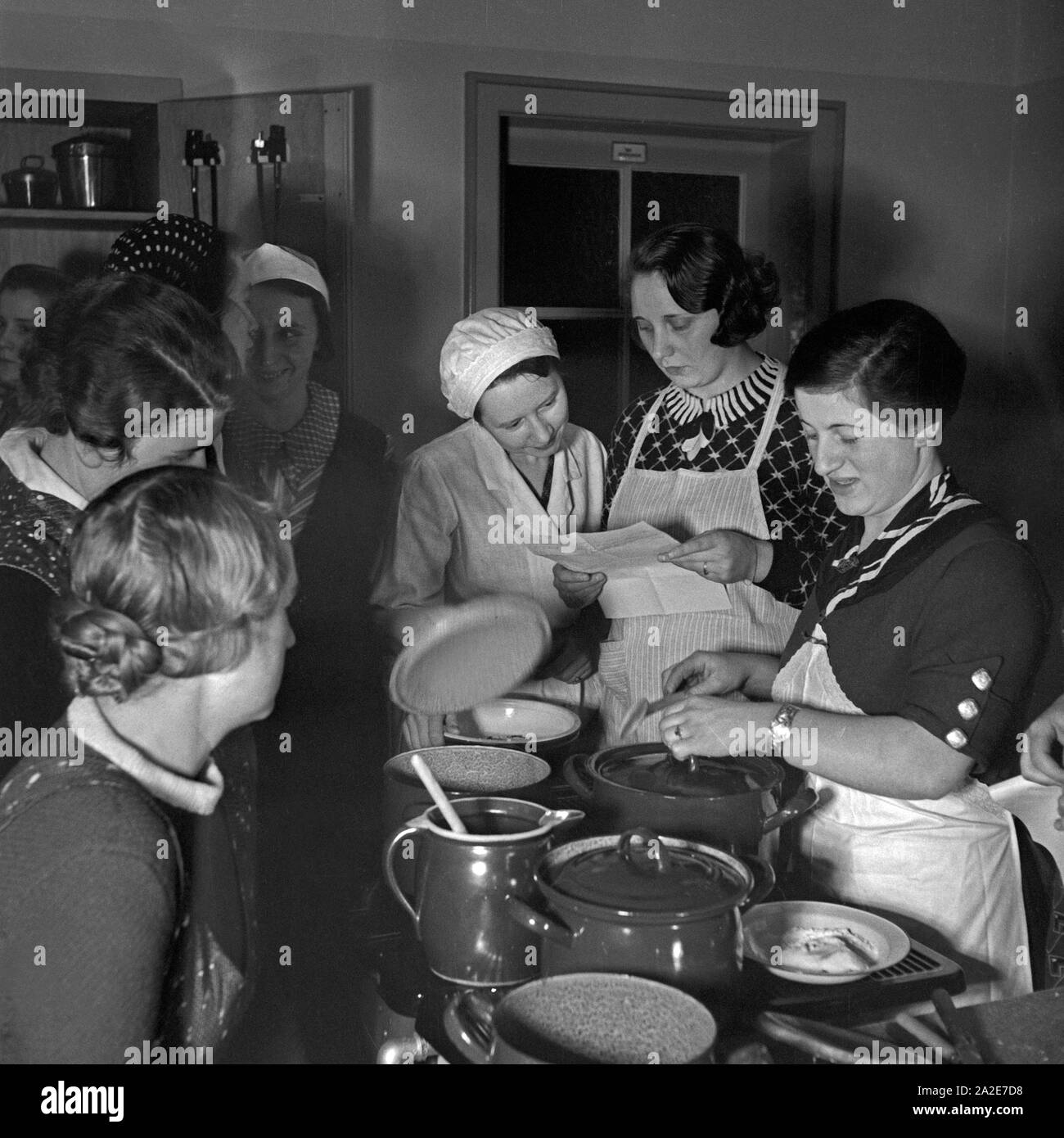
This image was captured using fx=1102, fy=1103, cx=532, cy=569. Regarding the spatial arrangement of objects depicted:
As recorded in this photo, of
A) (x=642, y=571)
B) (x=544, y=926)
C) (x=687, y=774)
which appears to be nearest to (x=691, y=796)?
(x=687, y=774)

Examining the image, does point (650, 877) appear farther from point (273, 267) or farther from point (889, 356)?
point (273, 267)

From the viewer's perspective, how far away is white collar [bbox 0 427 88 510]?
863 mm

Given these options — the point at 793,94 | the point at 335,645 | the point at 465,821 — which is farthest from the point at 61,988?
the point at 793,94

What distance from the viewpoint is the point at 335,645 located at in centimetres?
118

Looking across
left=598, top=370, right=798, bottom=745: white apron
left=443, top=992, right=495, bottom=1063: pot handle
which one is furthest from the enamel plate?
left=443, top=992, right=495, bottom=1063: pot handle

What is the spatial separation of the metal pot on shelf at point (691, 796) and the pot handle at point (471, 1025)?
159 millimetres

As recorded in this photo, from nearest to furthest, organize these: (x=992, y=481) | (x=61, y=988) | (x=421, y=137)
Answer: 1. (x=61, y=988)
2. (x=421, y=137)
3. (x=992, y=481)

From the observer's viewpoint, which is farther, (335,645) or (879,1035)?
(335,645)

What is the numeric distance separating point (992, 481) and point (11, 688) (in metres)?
1.07

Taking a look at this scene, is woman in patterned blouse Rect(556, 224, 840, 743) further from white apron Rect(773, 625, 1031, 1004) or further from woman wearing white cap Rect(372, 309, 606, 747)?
white apron Rect(773, 625, 1031, 1004)

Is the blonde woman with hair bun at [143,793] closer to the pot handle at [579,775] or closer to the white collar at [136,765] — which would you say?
the white collar at [136,765]

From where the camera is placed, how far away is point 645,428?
125 centimetres
